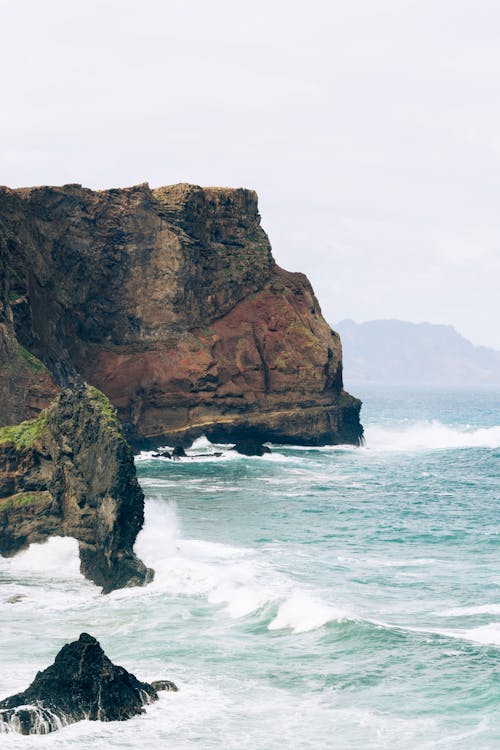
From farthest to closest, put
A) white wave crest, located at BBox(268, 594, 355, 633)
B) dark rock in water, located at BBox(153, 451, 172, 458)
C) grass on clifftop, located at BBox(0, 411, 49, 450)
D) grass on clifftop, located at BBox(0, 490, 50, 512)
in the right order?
dark rock in water, located at BBox(153, 451, 172, 458) < grass on clifftop, located at BBox(0, 411, 49, 450) < grass on clifftop, located at BBox(0, 490, 50, 512) < white wave crest, located at BBox(268, 594, 355, 633)

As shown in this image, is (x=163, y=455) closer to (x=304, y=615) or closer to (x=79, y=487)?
(x=79, y=487)

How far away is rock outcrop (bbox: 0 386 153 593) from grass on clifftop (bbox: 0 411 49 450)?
0.04 metres

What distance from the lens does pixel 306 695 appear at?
26203 mm

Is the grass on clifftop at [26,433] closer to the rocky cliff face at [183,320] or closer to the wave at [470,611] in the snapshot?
the wave at [470,611]

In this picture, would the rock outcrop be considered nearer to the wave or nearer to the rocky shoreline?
the wave

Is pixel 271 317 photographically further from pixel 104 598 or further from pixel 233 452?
pixel 104 598

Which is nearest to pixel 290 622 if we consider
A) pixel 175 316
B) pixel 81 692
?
pixel 81 692

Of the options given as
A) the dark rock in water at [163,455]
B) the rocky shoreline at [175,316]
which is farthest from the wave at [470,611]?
the dark rock in water at [163,455]

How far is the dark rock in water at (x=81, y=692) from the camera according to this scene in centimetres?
2397

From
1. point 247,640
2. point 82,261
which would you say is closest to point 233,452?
point 82,261

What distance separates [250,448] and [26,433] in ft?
135

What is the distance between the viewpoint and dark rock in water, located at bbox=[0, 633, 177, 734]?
944 inches

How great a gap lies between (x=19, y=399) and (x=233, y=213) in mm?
43127

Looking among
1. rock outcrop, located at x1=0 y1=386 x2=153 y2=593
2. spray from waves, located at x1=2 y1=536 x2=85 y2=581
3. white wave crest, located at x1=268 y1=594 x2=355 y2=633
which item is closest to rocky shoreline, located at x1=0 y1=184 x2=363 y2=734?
rock outcrop, located at x1=0 y1=386 x2=153 y2=593
